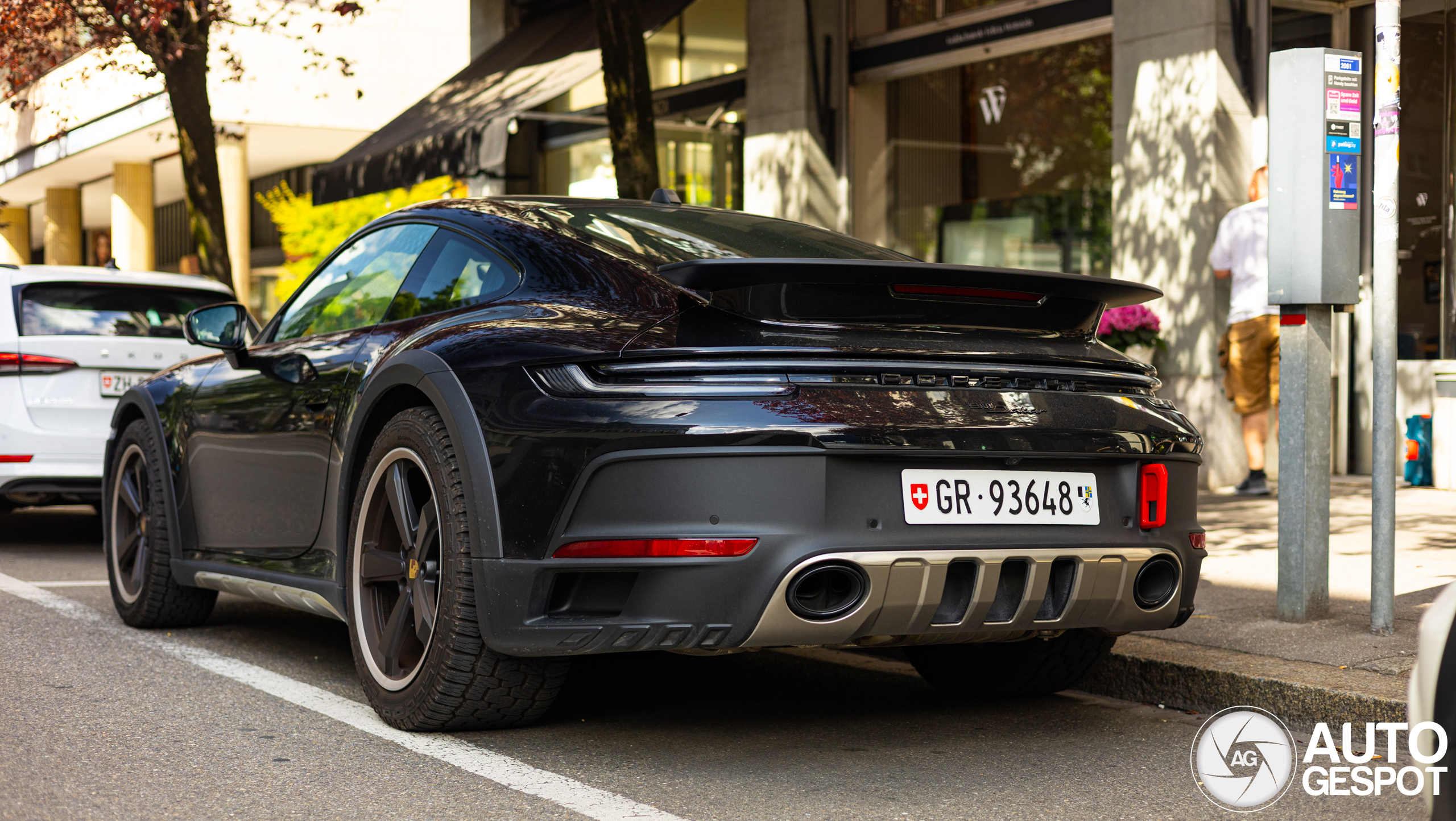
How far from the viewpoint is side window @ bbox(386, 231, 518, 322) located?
4.24 metres

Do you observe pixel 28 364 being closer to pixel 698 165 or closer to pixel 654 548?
pixel 654 548

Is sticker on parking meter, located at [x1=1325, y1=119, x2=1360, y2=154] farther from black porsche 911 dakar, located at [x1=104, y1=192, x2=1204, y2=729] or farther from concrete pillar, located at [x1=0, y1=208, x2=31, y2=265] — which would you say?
concrete pillar, located at [x1=0, y1=208, x2=31, y2=265]

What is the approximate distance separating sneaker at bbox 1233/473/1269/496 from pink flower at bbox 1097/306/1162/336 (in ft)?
3.80

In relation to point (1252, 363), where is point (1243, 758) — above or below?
below

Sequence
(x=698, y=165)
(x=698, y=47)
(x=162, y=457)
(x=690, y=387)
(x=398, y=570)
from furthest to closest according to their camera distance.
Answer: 1. (x=698, y=47)
2. (x=698, y=165)
3. (x=162, y=457)
4. (x=398, y=570)
5. (x=690, y=387)

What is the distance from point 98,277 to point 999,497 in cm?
639

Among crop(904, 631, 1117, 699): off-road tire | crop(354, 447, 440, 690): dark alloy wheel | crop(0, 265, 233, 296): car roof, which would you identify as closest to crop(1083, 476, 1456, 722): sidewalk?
crop(904, 631, 1117, 699): off-road tire

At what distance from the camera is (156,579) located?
5824 mm

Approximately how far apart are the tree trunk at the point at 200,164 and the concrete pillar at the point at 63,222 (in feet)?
80.9

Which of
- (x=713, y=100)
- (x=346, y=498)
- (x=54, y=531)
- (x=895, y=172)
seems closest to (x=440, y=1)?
(x=713, y=100)

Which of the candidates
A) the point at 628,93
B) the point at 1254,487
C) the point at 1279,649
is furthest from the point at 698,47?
the point at 1279,649

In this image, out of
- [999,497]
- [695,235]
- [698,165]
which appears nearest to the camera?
[999,497]

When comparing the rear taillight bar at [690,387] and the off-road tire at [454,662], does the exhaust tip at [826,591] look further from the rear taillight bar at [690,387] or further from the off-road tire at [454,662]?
the off-road tire at [454,662]

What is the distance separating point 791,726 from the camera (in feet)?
14.3
